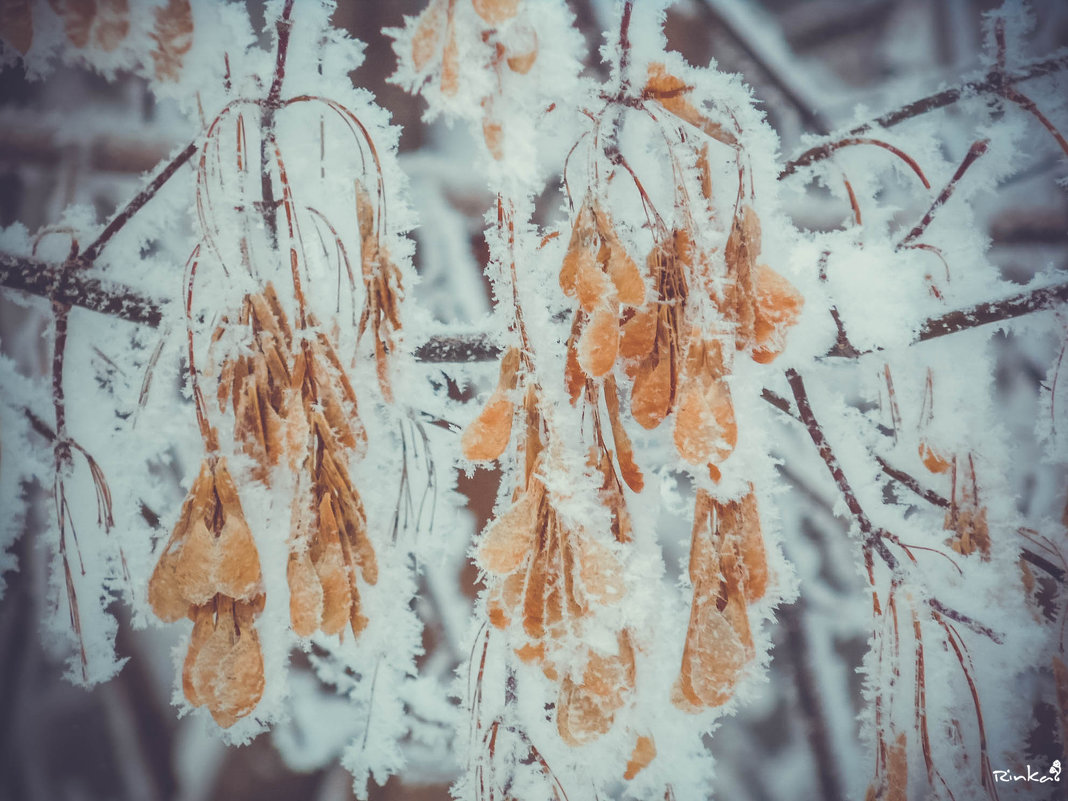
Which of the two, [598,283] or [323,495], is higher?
[598,283]

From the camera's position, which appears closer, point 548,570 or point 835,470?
point 548,570

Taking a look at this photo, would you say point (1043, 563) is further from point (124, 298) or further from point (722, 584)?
point (124, 298)

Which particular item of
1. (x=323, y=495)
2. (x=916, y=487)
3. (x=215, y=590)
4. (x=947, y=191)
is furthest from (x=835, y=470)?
(x=215, y=590)

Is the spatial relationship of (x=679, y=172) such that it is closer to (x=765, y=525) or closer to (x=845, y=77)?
(x=845, y=77)

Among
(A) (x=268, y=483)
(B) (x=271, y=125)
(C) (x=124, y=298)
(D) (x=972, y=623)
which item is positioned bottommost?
(D) (x=972, y=623)

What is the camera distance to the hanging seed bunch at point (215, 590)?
1.82ft

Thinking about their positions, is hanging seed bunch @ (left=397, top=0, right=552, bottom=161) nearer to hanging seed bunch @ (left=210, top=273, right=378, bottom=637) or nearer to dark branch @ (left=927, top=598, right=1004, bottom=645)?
hanging seed bunch @ (left=210, top=273, right=378, bottom=637)

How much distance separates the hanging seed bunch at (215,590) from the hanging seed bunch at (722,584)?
1.65ft

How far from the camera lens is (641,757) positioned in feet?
2.17

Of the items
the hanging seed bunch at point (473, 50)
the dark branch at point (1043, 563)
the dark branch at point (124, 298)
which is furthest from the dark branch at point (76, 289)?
the dark branch at point (1043, 563)

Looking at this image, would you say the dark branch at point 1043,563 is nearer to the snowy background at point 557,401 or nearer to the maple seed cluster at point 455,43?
the snowy background at point 557,401

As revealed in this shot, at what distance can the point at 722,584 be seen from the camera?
0.59 metres

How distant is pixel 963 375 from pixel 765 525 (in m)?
0.29

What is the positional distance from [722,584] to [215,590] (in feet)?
1.85
